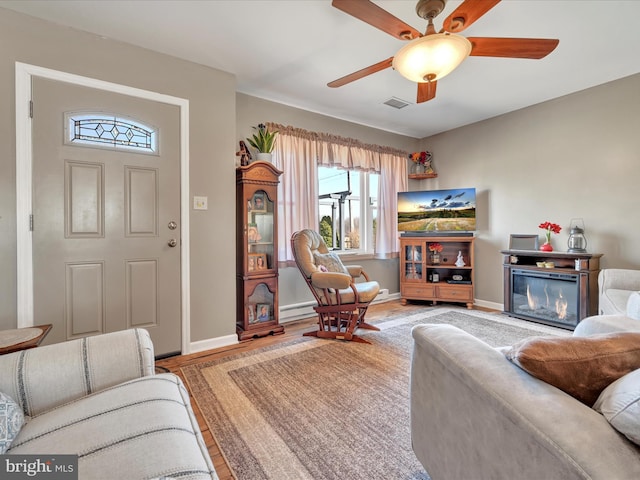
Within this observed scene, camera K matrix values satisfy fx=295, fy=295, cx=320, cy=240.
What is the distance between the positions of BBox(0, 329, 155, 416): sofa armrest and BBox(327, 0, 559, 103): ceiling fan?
1827mm

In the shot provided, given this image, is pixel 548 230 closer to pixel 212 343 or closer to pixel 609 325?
pixel 609 325

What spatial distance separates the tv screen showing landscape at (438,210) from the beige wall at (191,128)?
2.58 m

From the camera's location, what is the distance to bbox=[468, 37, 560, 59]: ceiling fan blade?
1.63 metres

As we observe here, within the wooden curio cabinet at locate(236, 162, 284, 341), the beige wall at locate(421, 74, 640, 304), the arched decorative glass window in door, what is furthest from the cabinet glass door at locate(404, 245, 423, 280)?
the arched decorative glass window in door

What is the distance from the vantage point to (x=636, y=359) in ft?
2.54

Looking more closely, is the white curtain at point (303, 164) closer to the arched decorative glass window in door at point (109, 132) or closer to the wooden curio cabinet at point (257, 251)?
the wooden curio cabinet at point (257, 251)

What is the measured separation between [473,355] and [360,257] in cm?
326

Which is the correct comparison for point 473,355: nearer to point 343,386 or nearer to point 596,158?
point 343,386

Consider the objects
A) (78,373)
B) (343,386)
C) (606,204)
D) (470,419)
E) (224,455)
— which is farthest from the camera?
(606,204)

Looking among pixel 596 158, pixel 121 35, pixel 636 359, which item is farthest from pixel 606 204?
pixel 121 35

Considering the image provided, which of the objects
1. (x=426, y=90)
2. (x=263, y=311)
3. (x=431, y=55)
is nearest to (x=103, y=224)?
(x=263, y=311)

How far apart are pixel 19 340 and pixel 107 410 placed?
96 centimetres

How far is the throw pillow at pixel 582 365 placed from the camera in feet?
2.49

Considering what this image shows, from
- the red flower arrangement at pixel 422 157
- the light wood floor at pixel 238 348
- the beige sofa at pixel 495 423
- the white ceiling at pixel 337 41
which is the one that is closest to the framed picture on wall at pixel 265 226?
the light wood floor at pixel 238 348
